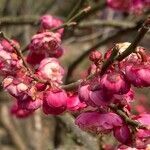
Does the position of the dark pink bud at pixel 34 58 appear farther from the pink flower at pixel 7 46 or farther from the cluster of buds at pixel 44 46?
the pink flower at pixel 7 46

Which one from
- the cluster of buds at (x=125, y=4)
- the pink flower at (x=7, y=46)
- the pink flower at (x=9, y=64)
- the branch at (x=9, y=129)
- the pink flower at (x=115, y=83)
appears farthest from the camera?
the branch at (x=9, y=129)

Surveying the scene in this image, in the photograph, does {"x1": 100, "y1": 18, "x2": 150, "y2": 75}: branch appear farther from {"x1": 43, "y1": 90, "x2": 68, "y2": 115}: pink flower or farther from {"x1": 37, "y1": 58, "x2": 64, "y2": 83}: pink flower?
{"x1": 37, "y1": 58, "x2": 64, "y2": 83}: pink flower

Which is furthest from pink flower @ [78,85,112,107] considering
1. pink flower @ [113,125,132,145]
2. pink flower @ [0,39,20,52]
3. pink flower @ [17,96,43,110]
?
pink flower @ [0,39,20,52]

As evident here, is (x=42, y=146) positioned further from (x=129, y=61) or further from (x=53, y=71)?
(x=129, y=61)

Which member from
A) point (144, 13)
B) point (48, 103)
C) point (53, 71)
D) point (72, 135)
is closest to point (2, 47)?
point (53, 71)

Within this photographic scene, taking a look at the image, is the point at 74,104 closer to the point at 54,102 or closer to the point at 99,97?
the point at 54,102

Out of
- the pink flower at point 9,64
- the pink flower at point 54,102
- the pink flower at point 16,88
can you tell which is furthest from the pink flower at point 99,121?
the pink flower at point 9,64
